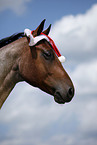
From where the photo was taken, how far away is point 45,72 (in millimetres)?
4512

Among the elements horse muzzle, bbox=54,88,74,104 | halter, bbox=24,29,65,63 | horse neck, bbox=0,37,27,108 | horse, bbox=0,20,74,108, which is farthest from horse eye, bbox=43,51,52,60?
horse muzzle, bbox=54,88,74,104

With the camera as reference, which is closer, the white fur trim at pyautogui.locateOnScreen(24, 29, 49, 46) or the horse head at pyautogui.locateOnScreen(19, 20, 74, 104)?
the horse head at pyautogui.locateOnScreen(19, 20, 74, 104)

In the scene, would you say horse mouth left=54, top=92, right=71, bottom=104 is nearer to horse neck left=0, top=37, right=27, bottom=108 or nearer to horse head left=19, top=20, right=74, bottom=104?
horse head left=19, top=20, right=74, bottom=104

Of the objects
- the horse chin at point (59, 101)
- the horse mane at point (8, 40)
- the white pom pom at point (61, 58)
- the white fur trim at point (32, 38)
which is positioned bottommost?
the horse chin at point (59, 101)

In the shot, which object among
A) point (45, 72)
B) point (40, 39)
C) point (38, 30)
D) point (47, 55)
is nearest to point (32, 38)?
point (40, 39)

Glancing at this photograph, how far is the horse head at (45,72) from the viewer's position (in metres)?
4.41

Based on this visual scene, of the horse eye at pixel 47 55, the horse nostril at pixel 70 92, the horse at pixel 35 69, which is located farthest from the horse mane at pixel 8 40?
the horse nostril at pixel 70 92

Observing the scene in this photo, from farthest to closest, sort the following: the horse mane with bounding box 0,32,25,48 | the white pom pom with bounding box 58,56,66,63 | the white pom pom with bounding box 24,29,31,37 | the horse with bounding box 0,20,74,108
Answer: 1. the horse mane with bounding box 0,32,25,48
2. the white pom pom with bounding box 58,56,66,63
3. the white pom pom with bounding box 24,29,31,37
4. the horse with bounding box 0,20,74,108

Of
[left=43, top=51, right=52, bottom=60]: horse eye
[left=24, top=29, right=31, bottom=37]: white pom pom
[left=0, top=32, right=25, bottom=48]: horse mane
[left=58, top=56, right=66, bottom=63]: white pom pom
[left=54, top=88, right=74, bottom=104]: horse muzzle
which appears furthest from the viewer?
[left=0, top=32, right=25, bottom=48]: horse mane

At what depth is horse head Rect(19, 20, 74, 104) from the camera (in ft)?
14.5

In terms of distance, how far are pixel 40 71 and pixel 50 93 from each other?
0.53 metres

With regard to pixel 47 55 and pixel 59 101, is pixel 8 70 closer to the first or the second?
pixel 47 55

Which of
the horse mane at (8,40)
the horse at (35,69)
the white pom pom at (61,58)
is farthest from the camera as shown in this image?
the horse mane at (8,40)

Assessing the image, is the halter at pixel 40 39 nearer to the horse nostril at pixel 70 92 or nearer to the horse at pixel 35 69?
the horse at pixel 35 69
